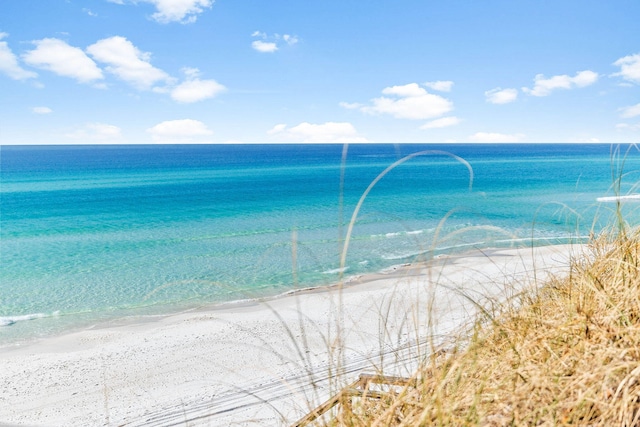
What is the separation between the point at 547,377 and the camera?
57.2 inches

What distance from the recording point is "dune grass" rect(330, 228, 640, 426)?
1.34 metres

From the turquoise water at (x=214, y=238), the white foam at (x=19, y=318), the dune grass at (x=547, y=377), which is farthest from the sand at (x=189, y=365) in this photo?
the dune grass at (x=547, y=377)

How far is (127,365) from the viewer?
9.66 m

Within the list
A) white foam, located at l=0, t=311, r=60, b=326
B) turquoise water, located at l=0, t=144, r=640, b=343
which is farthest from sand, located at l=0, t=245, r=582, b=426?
white foam, located at l=0, t=311, r=60, b=326

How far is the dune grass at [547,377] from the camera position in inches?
52.9

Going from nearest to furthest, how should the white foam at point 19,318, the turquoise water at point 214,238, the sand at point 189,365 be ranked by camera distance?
the sand at point 189,365
the turquoise water at point 214,238
the white foam at point 19,318

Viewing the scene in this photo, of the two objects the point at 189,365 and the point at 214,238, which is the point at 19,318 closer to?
the point at 189,365

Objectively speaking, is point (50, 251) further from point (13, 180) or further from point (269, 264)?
point (13, 180)

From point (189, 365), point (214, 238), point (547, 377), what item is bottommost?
point (189, 365)

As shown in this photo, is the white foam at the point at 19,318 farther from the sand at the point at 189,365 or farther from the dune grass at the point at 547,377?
the dune grass at the point at 547,377

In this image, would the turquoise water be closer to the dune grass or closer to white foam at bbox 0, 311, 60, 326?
white foam at bbox 0, 311, 60, 326

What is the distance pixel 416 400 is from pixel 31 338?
13171 mm

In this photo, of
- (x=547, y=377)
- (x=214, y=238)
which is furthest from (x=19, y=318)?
(x=547, y=377)

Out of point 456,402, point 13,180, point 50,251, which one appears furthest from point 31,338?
point 13,180
